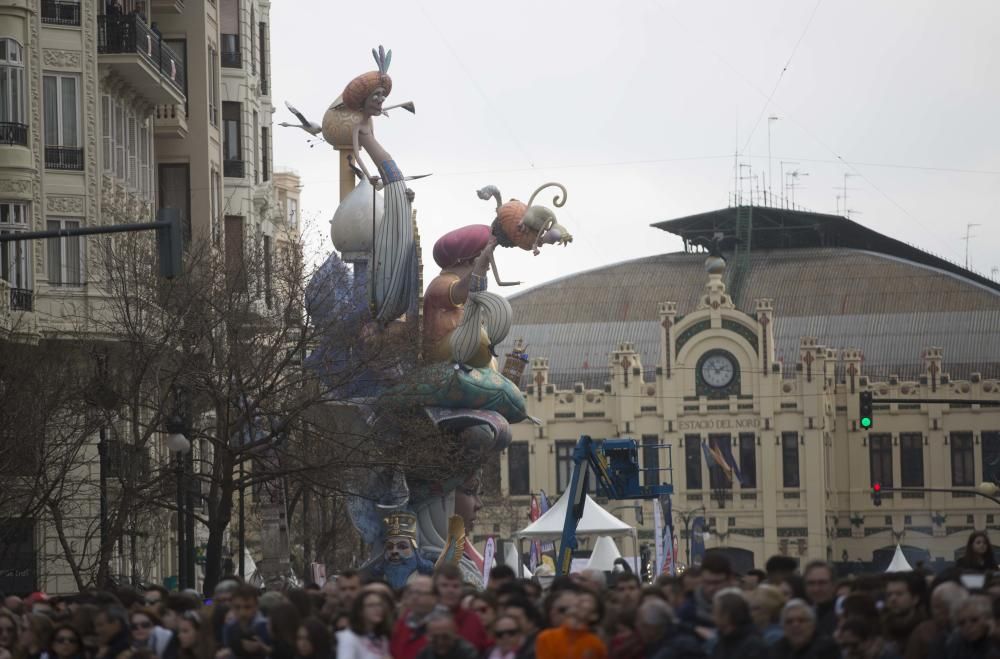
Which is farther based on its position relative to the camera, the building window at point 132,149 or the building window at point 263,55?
the building window at point 263,55

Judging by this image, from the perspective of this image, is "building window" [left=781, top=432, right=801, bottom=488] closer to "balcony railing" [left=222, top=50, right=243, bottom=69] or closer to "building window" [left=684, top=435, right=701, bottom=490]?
"building window" [left=684, top=435, right=701, bottom=490]

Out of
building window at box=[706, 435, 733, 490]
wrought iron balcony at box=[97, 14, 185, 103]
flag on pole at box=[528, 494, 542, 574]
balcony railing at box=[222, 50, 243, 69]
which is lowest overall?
flag on pole at box=[528, 494, 542, 574]

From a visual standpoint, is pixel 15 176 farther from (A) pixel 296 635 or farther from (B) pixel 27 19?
(A) pixel 296 635

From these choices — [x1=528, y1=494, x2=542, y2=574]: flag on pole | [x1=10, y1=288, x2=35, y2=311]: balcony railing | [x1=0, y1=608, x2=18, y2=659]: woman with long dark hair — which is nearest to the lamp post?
[x1=10, y1=288, x2=35, y2=311]: balcony railing

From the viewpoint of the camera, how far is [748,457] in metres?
97.6

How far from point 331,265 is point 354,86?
11.0 ft

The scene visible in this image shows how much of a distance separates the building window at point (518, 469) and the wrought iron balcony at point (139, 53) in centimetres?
4940

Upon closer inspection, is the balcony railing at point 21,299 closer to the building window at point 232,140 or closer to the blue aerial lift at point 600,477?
the blue aerial lift at point 600,477

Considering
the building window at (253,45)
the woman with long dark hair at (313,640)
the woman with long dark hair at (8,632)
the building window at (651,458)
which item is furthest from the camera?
the building window at (651,458)

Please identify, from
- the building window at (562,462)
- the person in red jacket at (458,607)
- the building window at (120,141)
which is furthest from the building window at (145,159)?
the building window at (562,462)

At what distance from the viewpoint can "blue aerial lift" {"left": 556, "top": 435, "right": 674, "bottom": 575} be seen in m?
44.2

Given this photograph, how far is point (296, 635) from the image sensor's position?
17844mm

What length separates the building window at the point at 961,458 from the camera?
97.7 m

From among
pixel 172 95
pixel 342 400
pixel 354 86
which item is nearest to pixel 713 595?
pixel 342 400
